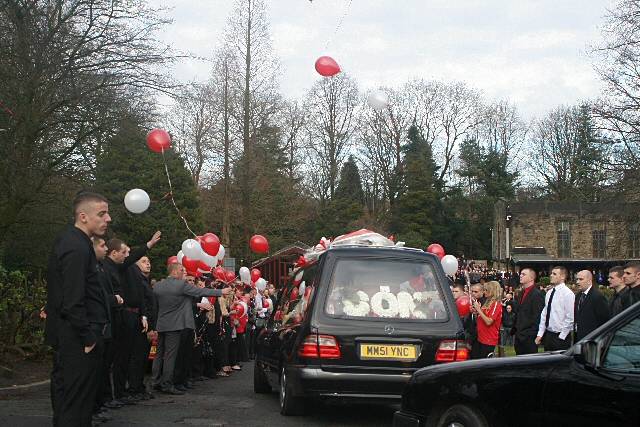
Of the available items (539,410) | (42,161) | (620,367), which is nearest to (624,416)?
(620,367)

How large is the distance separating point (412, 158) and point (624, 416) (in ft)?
206

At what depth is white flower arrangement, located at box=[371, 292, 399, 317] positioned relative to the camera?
Result: 28.8ft

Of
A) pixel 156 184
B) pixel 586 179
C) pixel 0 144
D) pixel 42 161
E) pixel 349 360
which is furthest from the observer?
pixel 156 184

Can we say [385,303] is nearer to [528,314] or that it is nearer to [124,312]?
[124,312]

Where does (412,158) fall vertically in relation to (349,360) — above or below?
above

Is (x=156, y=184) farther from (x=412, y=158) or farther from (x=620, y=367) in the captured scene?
(x=620, y=367)

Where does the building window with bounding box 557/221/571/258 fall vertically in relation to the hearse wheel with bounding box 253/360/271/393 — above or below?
above

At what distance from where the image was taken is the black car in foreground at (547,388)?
483 centimetres

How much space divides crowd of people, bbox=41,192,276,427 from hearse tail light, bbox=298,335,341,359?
1.96 metres

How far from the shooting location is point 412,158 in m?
66.9

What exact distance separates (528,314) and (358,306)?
12.5 ft

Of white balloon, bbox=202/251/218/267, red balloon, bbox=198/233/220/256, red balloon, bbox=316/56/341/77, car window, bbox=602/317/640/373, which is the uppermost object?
red balloon, bbox=316/56/341/77

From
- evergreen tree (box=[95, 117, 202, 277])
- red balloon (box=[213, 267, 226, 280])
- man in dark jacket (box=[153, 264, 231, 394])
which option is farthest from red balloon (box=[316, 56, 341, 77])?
evergreen tree (box=[95, 117, 202, 277])

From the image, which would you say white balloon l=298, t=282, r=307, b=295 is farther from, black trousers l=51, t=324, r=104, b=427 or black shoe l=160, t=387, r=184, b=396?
black trousers l=51, t=324, r=104, b=427
